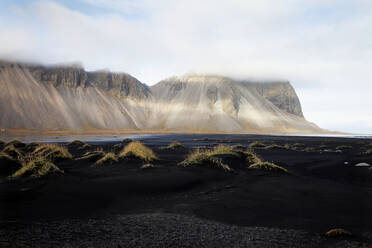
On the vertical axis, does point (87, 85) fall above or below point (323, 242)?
above

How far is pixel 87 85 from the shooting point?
124 m

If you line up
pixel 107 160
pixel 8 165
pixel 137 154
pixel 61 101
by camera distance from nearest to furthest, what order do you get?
pixel 8 165
pixel 107 160
pixel 137 154
pixel 61 101

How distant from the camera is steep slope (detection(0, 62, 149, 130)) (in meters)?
90.9

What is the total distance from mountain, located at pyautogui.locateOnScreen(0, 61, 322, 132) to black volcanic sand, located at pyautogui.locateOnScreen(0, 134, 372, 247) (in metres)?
88.6

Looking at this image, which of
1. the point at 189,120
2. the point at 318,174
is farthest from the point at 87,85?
the point at 318,174

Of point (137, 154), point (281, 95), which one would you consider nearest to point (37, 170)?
point (137, 154)

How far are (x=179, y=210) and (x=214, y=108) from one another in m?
141

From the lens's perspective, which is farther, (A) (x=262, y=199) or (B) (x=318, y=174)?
(B) (x=318, y=174)

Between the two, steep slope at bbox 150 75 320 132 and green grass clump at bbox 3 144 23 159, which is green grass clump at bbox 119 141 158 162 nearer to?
green grass clump at bbox 3 144 23 159

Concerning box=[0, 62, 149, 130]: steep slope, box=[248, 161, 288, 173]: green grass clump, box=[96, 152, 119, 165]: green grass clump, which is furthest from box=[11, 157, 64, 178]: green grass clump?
box=[0, 62, 149, 130]: steep slope

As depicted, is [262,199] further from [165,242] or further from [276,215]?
[165,242]

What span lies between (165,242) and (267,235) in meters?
1.98

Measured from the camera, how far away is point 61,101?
108 metres

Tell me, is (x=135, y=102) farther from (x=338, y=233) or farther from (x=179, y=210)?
(x=338, y=233)
